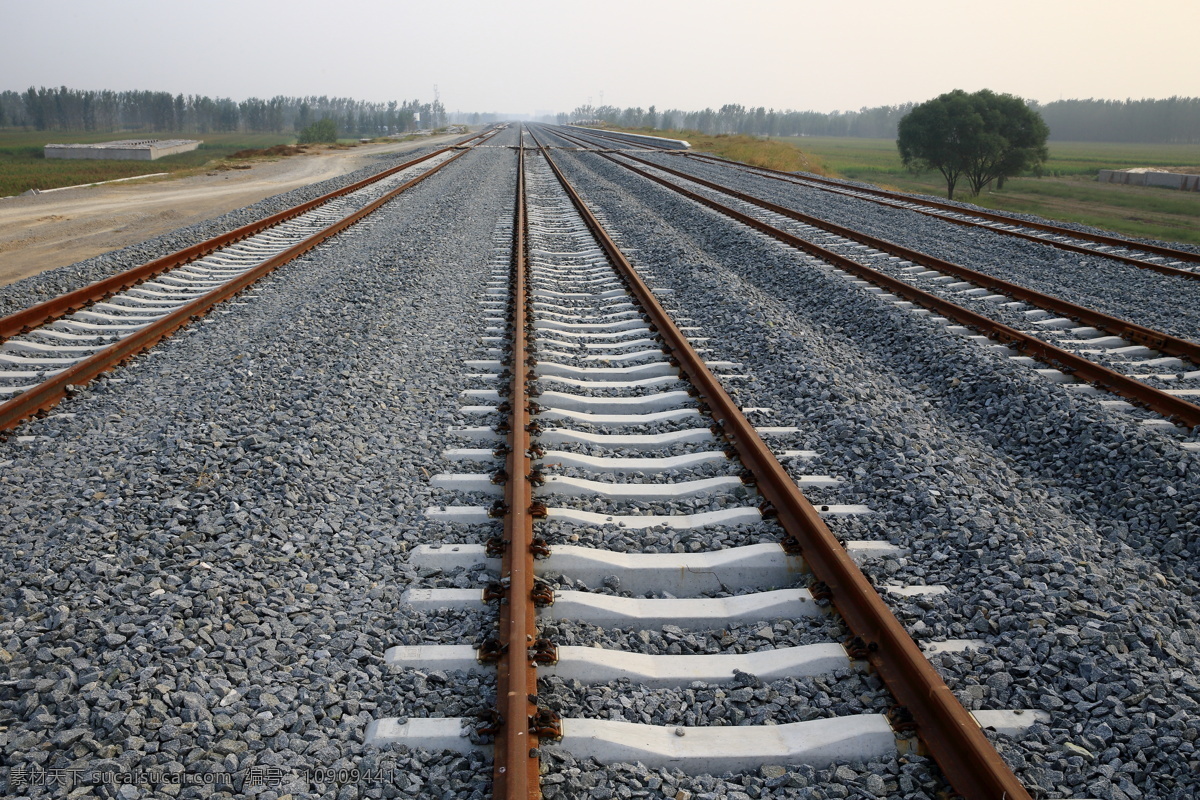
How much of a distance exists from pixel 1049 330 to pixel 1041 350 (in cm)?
127

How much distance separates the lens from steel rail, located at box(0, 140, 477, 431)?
205 inches

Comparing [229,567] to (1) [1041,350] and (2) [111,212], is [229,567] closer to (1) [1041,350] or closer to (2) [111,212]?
(1) [1041,350]

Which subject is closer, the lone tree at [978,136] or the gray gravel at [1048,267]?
the gray gravel at [1048,267]

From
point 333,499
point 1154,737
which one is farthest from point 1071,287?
point 333,499

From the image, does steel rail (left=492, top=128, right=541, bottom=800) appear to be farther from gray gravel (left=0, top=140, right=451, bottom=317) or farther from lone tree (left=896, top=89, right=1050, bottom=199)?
lone tree (left=896, top=89, right=1050, bottom=199)

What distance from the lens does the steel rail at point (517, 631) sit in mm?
2408

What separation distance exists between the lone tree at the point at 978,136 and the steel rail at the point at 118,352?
45.8m

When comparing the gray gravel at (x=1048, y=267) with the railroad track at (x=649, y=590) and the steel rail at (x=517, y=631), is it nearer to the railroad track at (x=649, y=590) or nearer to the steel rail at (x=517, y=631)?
the railroad track at (x=649, y=590)

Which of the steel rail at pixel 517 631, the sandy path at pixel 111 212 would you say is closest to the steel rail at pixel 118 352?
the steel rail at pixel 517 631

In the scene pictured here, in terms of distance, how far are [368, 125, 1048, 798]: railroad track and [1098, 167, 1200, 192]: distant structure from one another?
193ft

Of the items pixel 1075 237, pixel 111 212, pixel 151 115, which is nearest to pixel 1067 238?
pixel 1075 237

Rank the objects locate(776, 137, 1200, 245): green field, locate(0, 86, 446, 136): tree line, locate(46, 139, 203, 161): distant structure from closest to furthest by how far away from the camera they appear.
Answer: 1. locate(776, 137, 1200, 245): green field
2. locate(46, 139, 203, 161): distant structure
3. locate(0, 86, 446, 136): tree line

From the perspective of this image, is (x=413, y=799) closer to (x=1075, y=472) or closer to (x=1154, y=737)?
(x=1154, y=737)

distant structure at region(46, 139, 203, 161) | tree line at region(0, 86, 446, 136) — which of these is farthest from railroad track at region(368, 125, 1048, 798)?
tree line at region(0, 86, 446, 136)
